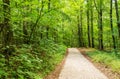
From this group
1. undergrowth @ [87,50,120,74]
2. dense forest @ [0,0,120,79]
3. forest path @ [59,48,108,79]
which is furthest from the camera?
undergrowth @ [87,50,120,74]

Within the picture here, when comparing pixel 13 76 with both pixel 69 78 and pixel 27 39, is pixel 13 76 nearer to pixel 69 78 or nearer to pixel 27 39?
pixel 69 78

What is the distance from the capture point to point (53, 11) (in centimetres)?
1295

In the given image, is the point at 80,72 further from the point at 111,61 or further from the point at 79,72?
the point at 111,61

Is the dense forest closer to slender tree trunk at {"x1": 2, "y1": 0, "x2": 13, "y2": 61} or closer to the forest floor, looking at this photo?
slender tree trunk at {"x1": 2, "y1": 0, "x2": 13, "y2": 61}

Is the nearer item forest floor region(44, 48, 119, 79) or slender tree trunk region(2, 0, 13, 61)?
slender tree trunk region(2, 0, 13, 61)

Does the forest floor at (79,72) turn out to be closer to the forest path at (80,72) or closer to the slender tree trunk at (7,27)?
the forest path at (80,72)

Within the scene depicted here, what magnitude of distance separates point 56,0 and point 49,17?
4.25 feet

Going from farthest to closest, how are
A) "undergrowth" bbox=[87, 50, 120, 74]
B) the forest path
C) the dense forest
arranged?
"undergrowth" bbox=[87, 50, 120, 74] → the forest path → the dense forest

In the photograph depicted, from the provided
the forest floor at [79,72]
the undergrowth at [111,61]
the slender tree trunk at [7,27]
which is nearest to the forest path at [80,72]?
the forest floor at [79,72]

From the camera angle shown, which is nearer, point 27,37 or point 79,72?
point 79,72

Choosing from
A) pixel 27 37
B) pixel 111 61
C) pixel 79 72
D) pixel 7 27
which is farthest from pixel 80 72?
pixel 7 27

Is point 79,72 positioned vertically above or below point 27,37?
below

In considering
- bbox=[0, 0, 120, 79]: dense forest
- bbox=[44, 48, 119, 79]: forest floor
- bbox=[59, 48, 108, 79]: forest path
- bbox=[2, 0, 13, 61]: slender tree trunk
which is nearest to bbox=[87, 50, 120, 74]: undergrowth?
bbox=[44, 48, 119, 79]: forest floor

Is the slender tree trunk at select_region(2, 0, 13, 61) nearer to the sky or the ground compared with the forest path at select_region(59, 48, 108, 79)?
nearer to the sky
